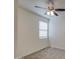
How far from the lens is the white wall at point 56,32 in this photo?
23.3ft

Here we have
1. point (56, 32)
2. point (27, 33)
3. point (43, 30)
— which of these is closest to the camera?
point (27, 33)

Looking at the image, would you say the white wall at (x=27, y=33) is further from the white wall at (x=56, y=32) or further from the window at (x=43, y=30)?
the white wall at (x=56, y=32)

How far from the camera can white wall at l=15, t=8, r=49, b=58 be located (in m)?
4.77

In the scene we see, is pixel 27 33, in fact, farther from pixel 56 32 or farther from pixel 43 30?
pixel 56 32

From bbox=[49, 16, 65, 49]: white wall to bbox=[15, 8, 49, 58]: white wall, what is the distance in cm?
122

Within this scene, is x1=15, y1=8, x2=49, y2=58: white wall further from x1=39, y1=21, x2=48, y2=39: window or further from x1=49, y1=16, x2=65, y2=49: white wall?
x1=49, y1=16, x2=65, y2=49: white wall

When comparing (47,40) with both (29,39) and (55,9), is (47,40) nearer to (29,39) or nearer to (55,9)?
(29,39)

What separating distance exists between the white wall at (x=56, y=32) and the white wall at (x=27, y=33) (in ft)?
4.01

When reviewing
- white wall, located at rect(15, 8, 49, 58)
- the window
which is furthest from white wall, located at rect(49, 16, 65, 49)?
white wall, located at rect(15, 8, 49, 58)

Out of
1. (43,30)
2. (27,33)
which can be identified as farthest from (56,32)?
(27,33)

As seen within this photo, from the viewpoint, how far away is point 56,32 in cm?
732

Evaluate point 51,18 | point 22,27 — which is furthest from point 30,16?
point 51,18

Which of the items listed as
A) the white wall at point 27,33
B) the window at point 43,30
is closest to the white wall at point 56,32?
the window at point 43,30

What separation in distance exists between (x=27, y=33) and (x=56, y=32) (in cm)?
259
